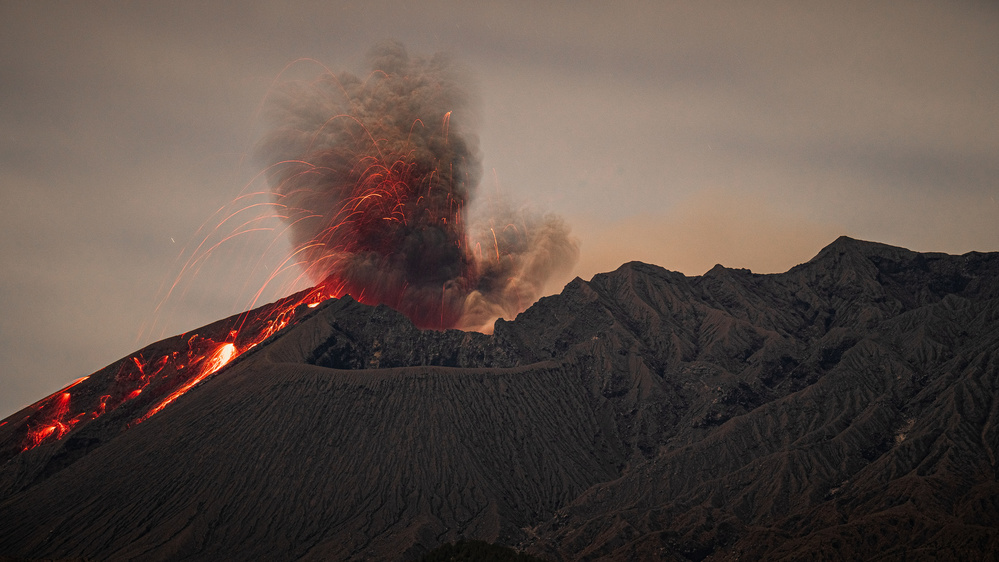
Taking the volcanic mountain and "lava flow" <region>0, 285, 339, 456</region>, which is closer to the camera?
the volcanic mountain

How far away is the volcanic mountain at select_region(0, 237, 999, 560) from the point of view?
13562cm

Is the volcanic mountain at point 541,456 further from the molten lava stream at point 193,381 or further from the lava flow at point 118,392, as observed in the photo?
the molten lava stream at point 193,381

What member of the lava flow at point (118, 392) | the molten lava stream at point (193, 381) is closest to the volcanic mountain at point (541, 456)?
the lava flow at point (118, 392)

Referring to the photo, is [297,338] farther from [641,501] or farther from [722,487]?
[722,487]

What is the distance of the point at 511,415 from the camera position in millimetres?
182625

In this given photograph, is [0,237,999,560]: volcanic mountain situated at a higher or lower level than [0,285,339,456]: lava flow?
lower

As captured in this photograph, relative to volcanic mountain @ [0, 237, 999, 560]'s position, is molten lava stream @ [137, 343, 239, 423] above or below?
above

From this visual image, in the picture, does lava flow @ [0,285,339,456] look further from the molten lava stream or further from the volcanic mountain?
the volcanic mountain

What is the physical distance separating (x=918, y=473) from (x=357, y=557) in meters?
90.4

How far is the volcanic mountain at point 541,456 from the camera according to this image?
13562 centimetres

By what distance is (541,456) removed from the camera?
573 feet

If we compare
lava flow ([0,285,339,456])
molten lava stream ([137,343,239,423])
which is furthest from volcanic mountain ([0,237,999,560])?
molten lava stream ([137,343,239,423])

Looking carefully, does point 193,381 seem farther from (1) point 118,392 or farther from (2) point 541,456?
(2) point 541,456

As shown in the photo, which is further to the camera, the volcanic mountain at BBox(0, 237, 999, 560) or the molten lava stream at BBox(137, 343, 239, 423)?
the molten lava stream at BBox(137, 343, 239, 423)
